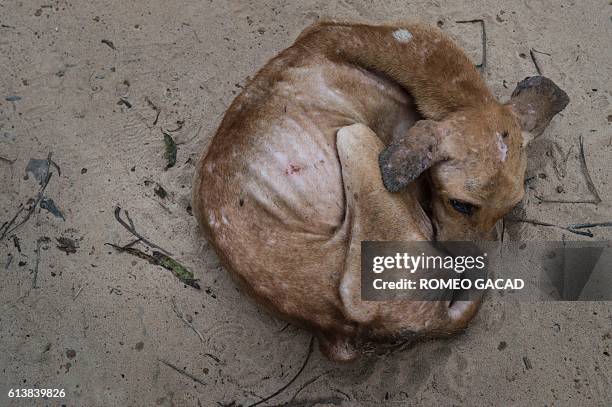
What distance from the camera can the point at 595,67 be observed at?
548cm

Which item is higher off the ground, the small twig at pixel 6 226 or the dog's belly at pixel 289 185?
the dog's belly at pixel 289 185

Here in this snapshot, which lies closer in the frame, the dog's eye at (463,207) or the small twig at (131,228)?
the dog's eye at (463,207)

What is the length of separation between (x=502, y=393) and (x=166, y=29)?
4.06 meters

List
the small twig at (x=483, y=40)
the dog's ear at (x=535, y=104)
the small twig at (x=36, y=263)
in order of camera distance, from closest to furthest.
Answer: the dog's ear at (x=535, y=104) → the small twig at (x=36, y=263) → the small twig at (x=483, y=40)

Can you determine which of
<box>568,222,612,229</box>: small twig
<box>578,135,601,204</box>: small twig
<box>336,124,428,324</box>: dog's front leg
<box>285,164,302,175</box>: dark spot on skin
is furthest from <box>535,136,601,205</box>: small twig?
<box>285,164,302,175</box>: dark spot on skin

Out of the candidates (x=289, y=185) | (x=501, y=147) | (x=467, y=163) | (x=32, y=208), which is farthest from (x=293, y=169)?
(x=32, y=208)

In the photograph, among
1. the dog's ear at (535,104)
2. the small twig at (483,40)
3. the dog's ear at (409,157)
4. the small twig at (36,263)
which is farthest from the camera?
the small twig at (483,40)

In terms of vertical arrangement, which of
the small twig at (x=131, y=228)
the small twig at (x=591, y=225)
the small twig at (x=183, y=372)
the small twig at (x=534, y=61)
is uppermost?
the small twig at (x=534, y=61)

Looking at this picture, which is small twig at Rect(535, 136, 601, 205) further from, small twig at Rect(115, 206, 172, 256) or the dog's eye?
small twig at Rect(115, 206, 172, 256)

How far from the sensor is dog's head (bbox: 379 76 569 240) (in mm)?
3928

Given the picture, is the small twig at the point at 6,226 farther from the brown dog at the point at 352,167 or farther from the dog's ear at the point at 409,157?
the dog's ear at the point at 409,157

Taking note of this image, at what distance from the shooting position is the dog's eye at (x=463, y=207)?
414cm

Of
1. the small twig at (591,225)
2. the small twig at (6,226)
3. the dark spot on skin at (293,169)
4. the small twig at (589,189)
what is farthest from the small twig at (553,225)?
the small twig at (6,226)

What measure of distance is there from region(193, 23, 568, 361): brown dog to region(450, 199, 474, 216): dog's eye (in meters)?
0.01
